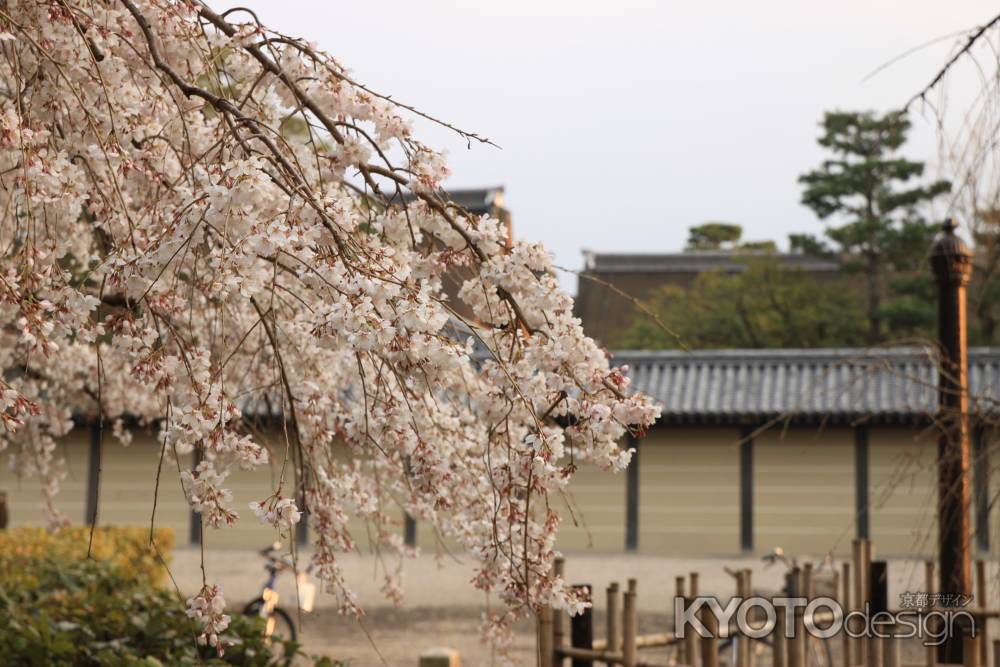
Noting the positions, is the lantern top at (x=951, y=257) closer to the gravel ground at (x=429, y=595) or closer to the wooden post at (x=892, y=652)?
the wooden post at (x=892, y=652)

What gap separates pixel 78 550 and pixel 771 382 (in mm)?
11266

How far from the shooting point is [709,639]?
4023 mm

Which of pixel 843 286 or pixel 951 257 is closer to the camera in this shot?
pixel 951 257

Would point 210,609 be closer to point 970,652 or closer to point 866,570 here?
point 970,652

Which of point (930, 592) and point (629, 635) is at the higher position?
point (930, 592)

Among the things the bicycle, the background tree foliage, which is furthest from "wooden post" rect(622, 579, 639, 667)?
the background tree foliage

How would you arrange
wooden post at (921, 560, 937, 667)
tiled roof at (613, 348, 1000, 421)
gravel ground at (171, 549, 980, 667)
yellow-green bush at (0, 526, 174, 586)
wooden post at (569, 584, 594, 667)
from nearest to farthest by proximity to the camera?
1. wooden post at (569, 584, 594, 667)
2. wooden post at (921, 560, 937, 667)
3. yellow-green bush at (0, 526, 174, 586)
4. gravel ground at (171, 549, 980, 667)
5. tiled roof at (613, 348, 1000, 421)

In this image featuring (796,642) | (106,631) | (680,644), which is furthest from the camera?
(680,644)

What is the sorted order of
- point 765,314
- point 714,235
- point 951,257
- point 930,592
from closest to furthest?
point 930,592 < point 951,257 < point 765,314 < point 714,235

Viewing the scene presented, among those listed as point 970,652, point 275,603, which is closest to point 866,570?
point 970,652

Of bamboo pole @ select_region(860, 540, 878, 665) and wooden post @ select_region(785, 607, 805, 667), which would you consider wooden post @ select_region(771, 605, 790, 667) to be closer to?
wooden post @ select_region(785, 607, 805, 667)

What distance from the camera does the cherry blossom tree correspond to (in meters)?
2.47

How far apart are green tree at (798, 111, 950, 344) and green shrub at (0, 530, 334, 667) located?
15.8 meters

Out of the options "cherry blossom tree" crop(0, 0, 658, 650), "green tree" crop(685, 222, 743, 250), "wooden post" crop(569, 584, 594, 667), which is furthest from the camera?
"green tree" crop(685, 222, 743, 250)
